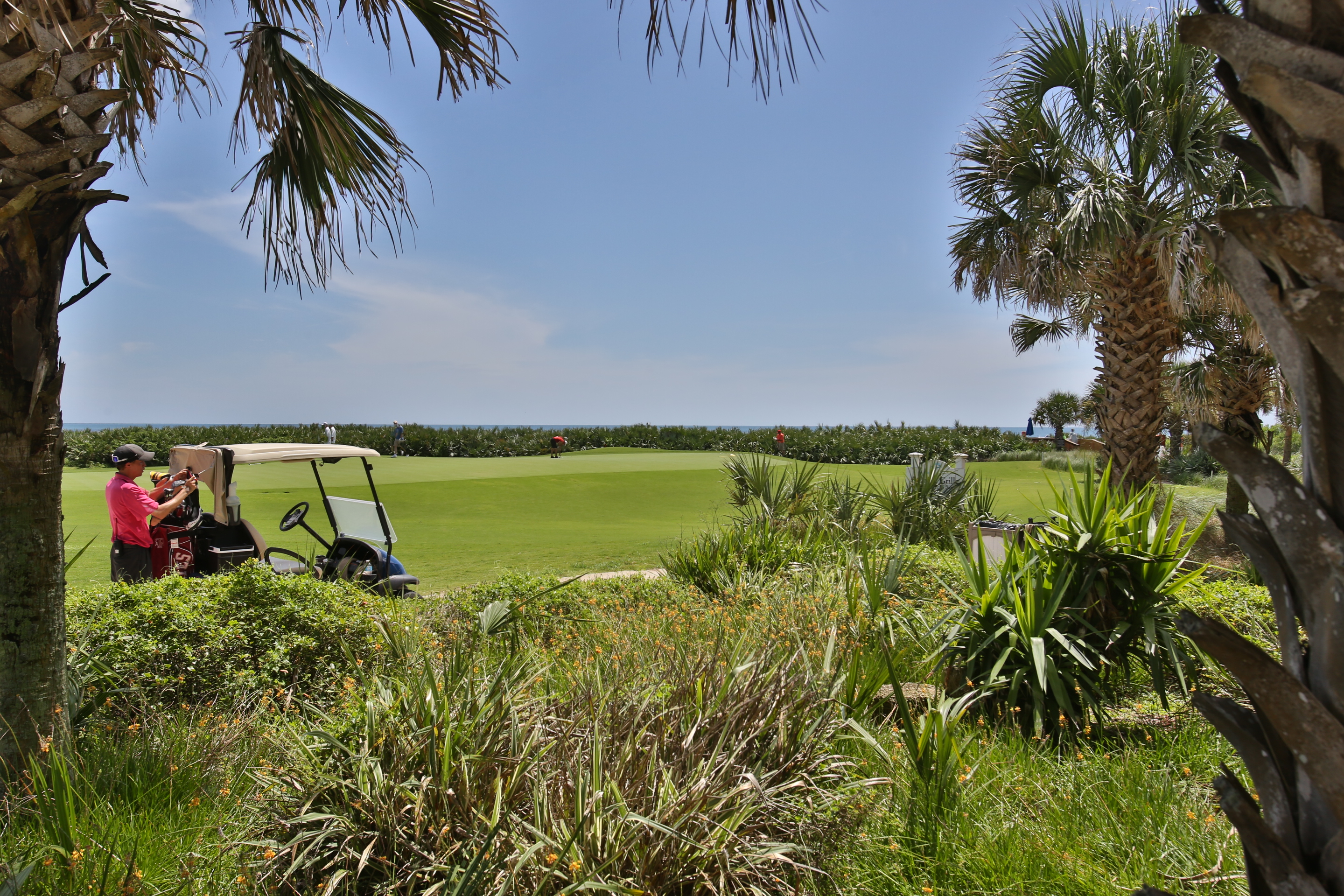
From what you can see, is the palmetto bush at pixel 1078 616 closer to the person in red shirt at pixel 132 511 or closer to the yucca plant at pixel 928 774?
the yucca plant at pixel 928 774

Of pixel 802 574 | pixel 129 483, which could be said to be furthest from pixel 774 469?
pixel 129 483

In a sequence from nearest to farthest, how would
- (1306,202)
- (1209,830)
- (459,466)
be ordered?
(1306,202)
(1209,830)
(459,466)

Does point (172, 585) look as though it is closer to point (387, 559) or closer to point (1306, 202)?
point (387, 559)

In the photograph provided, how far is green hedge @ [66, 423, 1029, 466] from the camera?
2448 cm

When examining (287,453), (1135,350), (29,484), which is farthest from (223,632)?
(1135,350)

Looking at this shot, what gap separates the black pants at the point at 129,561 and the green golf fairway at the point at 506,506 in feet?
3.13

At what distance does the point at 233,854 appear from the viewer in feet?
8.56

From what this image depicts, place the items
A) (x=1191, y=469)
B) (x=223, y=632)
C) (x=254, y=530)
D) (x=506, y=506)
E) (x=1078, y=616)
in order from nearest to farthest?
(x=1078, y=616) < (x=223, y=632) < (x=254, y=530) < (x=506, y=506) < (x=1191, y=469)

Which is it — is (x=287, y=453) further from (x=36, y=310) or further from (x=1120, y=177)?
(x=1120, y=177)

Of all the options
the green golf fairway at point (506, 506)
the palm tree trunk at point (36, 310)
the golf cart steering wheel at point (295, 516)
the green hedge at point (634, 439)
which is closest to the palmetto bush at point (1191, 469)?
the green golf fairway at point (506, 506)

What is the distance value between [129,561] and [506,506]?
35.9ft

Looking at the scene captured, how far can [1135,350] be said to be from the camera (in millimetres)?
9844

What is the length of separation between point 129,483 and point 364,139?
370 centimetres

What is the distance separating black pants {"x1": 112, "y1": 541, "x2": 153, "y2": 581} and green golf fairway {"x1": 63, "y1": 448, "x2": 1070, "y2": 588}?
0.95 metres
